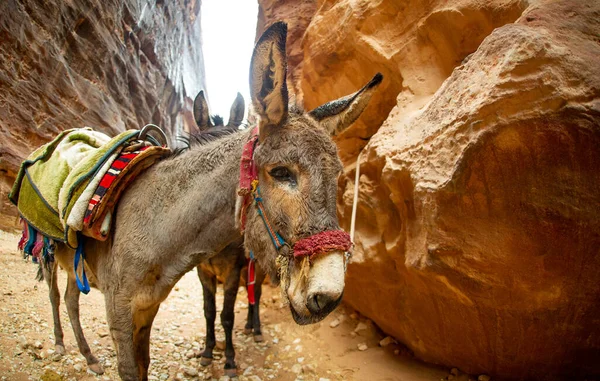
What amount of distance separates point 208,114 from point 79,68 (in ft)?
20.1

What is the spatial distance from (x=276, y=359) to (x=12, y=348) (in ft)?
7.95

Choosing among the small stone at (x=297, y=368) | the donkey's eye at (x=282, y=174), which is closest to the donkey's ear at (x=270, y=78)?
the donkey's eye at (x=282, y=174)

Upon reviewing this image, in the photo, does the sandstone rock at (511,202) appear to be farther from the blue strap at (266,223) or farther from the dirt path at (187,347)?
the blue strap at (266,223)

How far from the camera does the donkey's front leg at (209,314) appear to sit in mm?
3650

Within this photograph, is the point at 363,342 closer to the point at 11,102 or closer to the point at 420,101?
the point at 420,101

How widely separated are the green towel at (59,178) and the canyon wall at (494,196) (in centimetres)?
213

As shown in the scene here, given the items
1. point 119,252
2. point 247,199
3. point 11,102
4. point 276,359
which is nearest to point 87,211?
point 119,252

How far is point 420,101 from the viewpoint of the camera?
125 inches

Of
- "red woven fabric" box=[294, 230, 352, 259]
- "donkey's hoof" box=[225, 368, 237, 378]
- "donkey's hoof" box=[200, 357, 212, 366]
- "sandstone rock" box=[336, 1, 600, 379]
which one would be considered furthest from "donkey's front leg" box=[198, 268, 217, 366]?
"red woven fabric" box=[294, 230, 352, 259]

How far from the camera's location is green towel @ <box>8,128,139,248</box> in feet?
6.85

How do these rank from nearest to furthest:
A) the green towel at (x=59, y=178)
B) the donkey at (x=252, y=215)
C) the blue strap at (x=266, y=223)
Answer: the donkey at (x=252, y=215), the blue strap at (x=266, y=223), the green towel at (x=59, y=178)

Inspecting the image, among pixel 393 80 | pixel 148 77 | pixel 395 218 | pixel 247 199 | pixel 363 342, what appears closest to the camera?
pixel 247 199

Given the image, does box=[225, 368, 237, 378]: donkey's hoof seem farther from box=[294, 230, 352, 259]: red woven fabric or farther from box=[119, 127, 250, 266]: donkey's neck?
box=[294, 230, 352, 259]: red woven fabric

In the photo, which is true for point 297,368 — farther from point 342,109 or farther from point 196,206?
point 342,109
